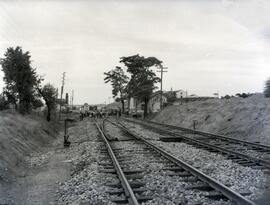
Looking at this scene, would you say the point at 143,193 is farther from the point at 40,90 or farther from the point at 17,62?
the point at 40,90

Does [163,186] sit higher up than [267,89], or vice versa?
[267,89]

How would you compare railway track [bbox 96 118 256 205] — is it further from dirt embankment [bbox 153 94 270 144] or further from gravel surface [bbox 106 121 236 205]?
dirt embankment [bbox 153 94 270 144]

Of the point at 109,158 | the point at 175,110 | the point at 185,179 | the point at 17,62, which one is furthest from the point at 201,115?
the point at 185,179

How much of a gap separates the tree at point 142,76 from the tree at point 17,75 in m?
23.9

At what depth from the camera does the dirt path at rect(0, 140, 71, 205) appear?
332 inches

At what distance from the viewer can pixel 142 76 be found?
209ft

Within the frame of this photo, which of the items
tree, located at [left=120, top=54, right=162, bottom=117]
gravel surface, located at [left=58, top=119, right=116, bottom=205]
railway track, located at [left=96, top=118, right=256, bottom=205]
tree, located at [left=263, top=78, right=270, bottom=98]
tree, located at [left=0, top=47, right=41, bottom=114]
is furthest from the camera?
tree, located at [left=120, top=54, right=162, bottom=117]

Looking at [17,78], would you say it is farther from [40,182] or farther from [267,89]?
[40,182]

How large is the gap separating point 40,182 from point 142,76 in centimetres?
5378

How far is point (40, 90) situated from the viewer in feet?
159

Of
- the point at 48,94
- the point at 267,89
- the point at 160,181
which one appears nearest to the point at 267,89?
the point at 267,89

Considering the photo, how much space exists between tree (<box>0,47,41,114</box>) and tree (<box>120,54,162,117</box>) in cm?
2391

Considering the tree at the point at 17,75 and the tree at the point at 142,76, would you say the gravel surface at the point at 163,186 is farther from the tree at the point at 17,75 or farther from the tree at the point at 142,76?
the tree at the point at 142,76

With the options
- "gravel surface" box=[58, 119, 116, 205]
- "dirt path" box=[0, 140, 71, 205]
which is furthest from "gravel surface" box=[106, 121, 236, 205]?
"dirt path" box=[0, 140, 71, 205]
